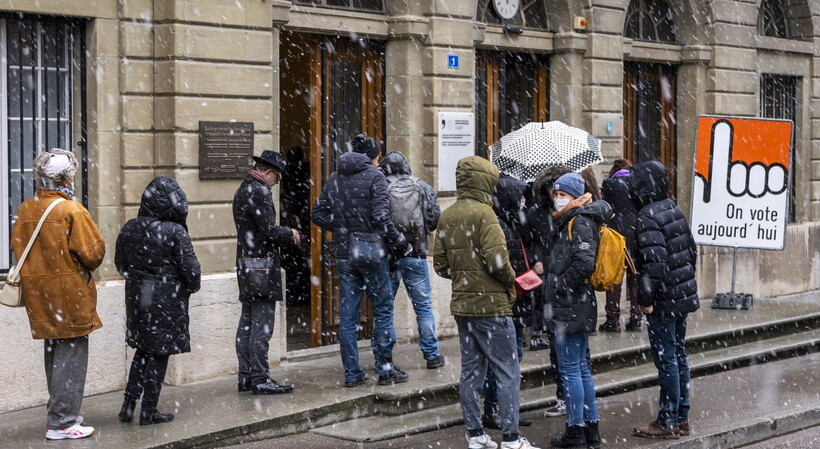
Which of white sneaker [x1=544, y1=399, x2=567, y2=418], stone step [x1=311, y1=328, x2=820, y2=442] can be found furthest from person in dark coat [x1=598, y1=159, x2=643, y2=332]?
white sneaker [x1=544, y1=399, x2=567, y2=418]

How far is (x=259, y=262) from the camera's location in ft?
31.0

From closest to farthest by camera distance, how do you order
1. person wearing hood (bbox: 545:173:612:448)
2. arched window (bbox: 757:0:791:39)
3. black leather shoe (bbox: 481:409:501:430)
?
1. person wearing hood (bbox: 545:173:612:448)
2. black leather shoe (bbox: 481:409:501:430)
3. arched window (bbox: 757:0:791:39)

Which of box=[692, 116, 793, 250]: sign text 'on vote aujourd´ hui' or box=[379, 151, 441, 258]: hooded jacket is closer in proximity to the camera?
box=[379, 151, 441, 258]: hooded jacket

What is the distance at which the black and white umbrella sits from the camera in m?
11.1

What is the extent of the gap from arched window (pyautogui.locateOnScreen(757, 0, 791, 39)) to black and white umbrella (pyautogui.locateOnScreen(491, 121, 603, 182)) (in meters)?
7.38

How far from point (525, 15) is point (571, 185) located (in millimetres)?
6416

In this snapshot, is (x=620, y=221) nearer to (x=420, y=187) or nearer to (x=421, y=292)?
(x=421, y=292)

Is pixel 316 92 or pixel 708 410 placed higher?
pixel 316 92

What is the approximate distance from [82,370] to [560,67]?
7.79m

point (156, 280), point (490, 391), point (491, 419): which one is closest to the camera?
point (156, 280)

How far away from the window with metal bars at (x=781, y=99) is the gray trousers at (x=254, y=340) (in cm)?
1046

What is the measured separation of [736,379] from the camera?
1128 cm

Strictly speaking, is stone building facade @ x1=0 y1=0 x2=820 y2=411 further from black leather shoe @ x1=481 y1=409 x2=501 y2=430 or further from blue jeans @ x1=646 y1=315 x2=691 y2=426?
blue jeans @ x1=646 y1=315 x2=691 y2=426

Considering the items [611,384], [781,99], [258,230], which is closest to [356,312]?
[258,230]
